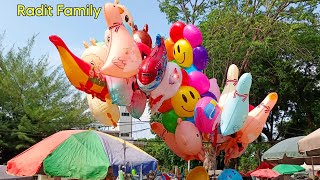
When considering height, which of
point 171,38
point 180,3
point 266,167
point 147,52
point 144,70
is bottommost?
point 266,167

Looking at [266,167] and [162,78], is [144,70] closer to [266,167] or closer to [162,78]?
[162,78]

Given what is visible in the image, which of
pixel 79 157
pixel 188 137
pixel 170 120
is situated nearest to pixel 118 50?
pixel 79 157

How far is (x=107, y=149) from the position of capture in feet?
19.2

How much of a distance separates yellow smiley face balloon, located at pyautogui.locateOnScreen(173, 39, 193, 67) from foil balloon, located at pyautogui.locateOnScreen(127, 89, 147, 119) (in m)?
1.21

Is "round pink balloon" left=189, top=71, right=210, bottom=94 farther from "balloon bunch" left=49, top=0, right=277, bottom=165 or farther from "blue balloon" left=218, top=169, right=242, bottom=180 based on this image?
"blue balloon" left=218, top=169, right=242, bottom=180

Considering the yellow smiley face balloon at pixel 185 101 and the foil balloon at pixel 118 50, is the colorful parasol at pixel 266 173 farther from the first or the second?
the foil balloon at pixel 118 50

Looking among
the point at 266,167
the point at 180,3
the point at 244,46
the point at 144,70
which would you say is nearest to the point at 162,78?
the point at 144,70

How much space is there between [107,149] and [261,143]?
17290 mm

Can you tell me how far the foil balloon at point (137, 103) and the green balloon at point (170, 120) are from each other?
831 mm

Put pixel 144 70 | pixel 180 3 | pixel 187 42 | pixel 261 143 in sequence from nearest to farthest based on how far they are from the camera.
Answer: pixel 144 70 → pixel 187 42 → pixel 180 3 → pixel 261 143

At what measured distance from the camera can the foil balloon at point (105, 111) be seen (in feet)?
26.0

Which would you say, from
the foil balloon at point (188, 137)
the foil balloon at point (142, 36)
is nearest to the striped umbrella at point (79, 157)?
the foil balloon at point (188, 137)

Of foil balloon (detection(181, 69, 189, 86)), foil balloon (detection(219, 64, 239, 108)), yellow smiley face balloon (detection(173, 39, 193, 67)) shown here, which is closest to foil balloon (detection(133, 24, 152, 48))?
yellow smiley face balloon (detection(173, 39, 193, 67))

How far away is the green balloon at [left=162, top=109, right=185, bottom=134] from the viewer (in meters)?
8.38
